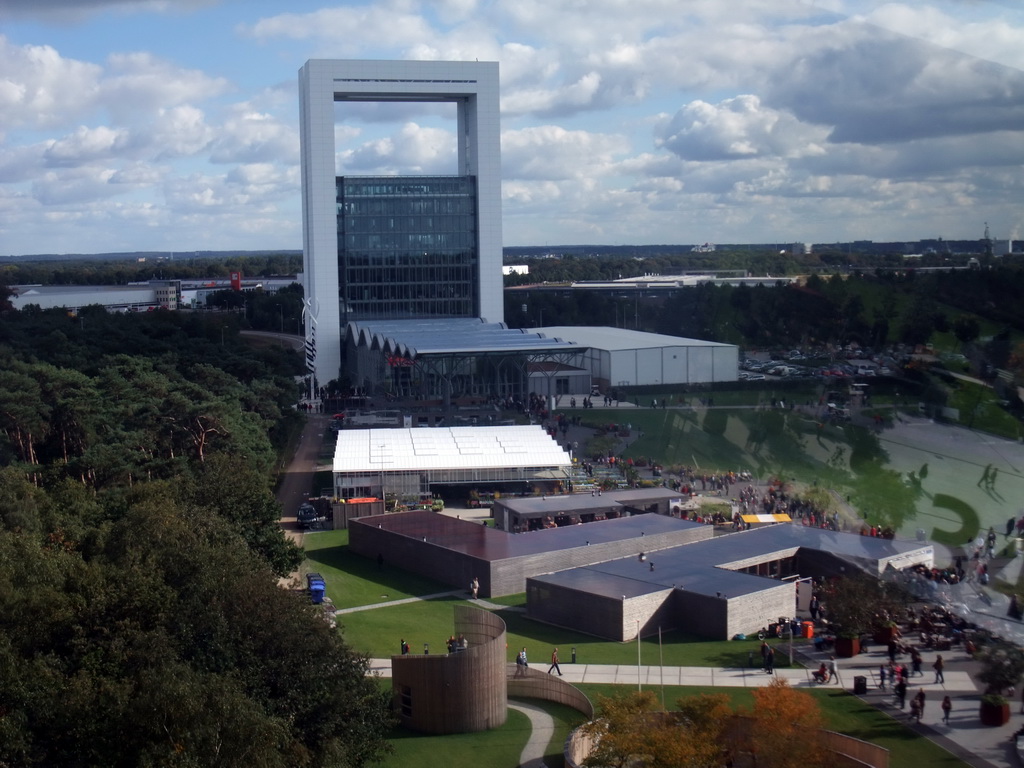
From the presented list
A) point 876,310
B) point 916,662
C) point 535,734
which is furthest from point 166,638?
point 916,662

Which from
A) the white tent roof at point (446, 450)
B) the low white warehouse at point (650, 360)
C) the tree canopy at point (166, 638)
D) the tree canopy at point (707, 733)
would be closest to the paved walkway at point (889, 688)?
the tree canopy at point (707, 733)

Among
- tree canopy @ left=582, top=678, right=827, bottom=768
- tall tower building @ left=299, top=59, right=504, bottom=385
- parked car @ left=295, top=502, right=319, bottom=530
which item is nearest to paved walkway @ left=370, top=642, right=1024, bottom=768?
tree canopy @ left=582, top=678, right=827, bottom=768

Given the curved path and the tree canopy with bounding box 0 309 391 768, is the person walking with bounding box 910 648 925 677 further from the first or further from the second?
the tree canopy with bounding box 0 309 391 768

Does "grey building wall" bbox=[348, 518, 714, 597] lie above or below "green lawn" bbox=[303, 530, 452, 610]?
above

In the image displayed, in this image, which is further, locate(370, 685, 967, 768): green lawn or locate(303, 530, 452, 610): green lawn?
locate(303, 530, 452, 610): green lawn

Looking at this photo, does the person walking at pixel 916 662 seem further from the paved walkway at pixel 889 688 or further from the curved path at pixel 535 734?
the curved path at pixel 535 734

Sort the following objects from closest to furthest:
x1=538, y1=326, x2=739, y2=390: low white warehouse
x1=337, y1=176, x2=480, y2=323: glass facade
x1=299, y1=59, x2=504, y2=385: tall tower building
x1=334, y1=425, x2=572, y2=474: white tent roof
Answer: x1=334, y1=425, x2=572, y2=474: white tent roof → x1=538, y1=326, x2=739, y2=390: low white warehouse → x1=299, y1=59, x2=504, y2=385: tall tower building → x1=337, y1=176, x2=480, y2=323: glass facade

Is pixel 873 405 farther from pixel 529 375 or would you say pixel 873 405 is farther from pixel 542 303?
pixel 542 303
